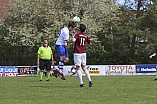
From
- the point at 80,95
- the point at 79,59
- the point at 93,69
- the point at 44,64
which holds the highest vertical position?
the point at 79,59

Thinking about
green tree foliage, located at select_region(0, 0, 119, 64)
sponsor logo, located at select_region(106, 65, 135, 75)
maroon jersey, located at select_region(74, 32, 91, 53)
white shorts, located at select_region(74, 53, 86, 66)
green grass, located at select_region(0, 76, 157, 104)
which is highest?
green tree foliage, located at select_region(0, 0, 119, 64)

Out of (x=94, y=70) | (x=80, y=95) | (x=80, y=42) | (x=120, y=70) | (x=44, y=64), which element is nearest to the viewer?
(x=80, y=95)

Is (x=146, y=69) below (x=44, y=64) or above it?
below

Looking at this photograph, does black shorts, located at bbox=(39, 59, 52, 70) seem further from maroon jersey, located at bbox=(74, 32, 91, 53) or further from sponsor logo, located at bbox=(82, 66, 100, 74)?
sponsor logo, located at bbox=(82, 66, 100, 74)

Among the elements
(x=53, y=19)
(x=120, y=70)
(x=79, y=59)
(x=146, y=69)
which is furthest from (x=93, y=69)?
(x=79, y=59)

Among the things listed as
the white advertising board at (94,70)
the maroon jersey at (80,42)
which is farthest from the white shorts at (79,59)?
the white advertising board at (94,70)

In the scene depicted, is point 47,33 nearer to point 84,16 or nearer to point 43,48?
point 84,16

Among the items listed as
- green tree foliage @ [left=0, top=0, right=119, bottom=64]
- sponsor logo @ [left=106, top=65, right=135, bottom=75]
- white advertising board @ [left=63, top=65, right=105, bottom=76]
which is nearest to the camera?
white advertising board @ [left=63, top=65, right=105, bottom=76]

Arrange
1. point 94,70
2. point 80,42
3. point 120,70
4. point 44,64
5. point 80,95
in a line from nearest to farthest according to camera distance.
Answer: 1. point 80,95
2. point 80,42
3. point 44,64
4. point 94,70
5. point 120,70

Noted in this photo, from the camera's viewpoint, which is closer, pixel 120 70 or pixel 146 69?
pixel 146 69

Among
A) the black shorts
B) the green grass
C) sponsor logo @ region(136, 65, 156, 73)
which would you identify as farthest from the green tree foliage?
the green grass

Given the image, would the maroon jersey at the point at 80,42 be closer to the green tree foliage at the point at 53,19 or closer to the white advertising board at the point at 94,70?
the white advertising board at the point at 94,70

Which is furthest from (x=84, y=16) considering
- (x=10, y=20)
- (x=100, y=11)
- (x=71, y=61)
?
(x=10, y=20)

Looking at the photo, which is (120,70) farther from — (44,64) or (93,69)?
(44,64)
